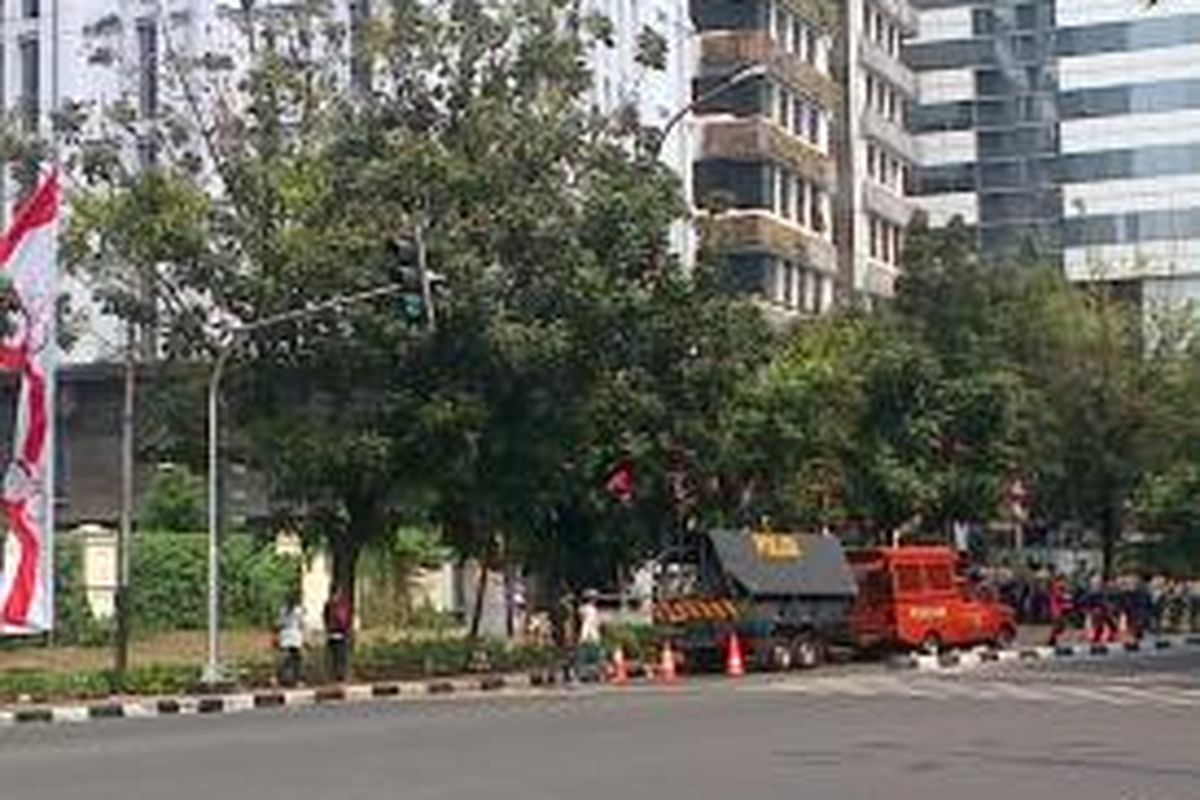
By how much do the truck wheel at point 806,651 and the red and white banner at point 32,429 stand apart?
1433cm

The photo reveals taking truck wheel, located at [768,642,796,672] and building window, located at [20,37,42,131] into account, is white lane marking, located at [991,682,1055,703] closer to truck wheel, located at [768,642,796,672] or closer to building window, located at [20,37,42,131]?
truck wheel, located at [768,642,796,672]

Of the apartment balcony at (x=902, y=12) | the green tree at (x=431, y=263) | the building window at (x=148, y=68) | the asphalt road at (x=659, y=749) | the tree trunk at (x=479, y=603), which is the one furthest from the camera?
the apartment balcony at (x=902, y=12)

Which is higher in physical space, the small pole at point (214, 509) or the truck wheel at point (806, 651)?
the small pole at point (214, 509)

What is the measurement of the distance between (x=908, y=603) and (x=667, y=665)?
6.96 m

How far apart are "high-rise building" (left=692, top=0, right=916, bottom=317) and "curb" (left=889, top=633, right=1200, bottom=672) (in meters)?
23.3

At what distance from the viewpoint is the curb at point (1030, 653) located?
41656 mm

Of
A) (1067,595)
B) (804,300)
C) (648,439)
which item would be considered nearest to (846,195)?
(804,300)

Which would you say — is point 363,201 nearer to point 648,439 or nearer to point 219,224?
point 219,224

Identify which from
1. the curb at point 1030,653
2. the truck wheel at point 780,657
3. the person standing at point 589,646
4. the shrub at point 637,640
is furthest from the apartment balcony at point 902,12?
the person standing at point 589,646

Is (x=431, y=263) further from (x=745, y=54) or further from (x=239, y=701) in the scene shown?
(x=745, y=54)

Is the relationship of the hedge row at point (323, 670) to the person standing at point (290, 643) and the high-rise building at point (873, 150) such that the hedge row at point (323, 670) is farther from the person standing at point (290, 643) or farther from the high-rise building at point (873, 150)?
the high-rise building at point (873, 150)

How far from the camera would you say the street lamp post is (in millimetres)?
35000

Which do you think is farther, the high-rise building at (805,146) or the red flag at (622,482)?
the high-rise building at (805,146)

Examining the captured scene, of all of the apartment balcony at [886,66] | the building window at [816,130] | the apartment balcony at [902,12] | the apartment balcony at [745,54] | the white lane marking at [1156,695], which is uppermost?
the apartment balcony at [902,12]
